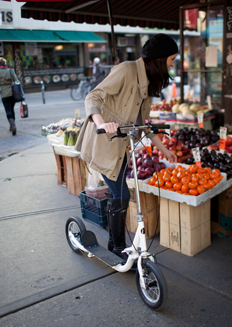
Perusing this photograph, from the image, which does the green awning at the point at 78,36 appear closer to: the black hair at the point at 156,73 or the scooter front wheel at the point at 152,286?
the black hair at the point at 156,73

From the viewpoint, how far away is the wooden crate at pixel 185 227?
334cm

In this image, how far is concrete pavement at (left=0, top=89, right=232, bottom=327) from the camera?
8.41 ft

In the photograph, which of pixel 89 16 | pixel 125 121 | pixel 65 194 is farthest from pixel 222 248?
pixel 89 16

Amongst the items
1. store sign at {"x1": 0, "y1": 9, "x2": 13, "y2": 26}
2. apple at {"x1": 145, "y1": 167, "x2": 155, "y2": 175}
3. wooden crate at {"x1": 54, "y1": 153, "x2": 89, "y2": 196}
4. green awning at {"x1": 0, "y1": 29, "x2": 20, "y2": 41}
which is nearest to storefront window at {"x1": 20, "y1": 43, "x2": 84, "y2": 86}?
green awning at {"x1": 0, "y1": 29, "x2": 20, "y2": 41}

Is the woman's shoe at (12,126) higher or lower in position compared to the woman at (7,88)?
lower

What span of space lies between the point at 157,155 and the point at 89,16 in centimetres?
366

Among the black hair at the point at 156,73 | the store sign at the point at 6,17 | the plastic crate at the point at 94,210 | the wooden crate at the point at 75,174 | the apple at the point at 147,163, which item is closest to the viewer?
the black hair at the point at 156,73

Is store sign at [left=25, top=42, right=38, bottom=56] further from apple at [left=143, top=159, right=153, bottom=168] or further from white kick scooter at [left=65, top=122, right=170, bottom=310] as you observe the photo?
white kick scooter at [left=65, top=122, right=170, bottom=310]

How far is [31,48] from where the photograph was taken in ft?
69.7

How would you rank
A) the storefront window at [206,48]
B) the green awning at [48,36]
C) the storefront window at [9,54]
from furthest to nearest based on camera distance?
the storefront window at [9,54] < the green awning at [48,36] < the storefront window at [206,48]

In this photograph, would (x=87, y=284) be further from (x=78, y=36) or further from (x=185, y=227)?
(x=78, y=36)

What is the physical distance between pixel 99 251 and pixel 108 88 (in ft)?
4.91

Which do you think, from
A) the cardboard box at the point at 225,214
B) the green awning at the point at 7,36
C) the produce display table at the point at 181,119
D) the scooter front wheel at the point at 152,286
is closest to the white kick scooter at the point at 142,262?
the scooter front wheel at the point at 152,286

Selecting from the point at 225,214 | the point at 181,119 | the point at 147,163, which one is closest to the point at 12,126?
the point at 181,119
